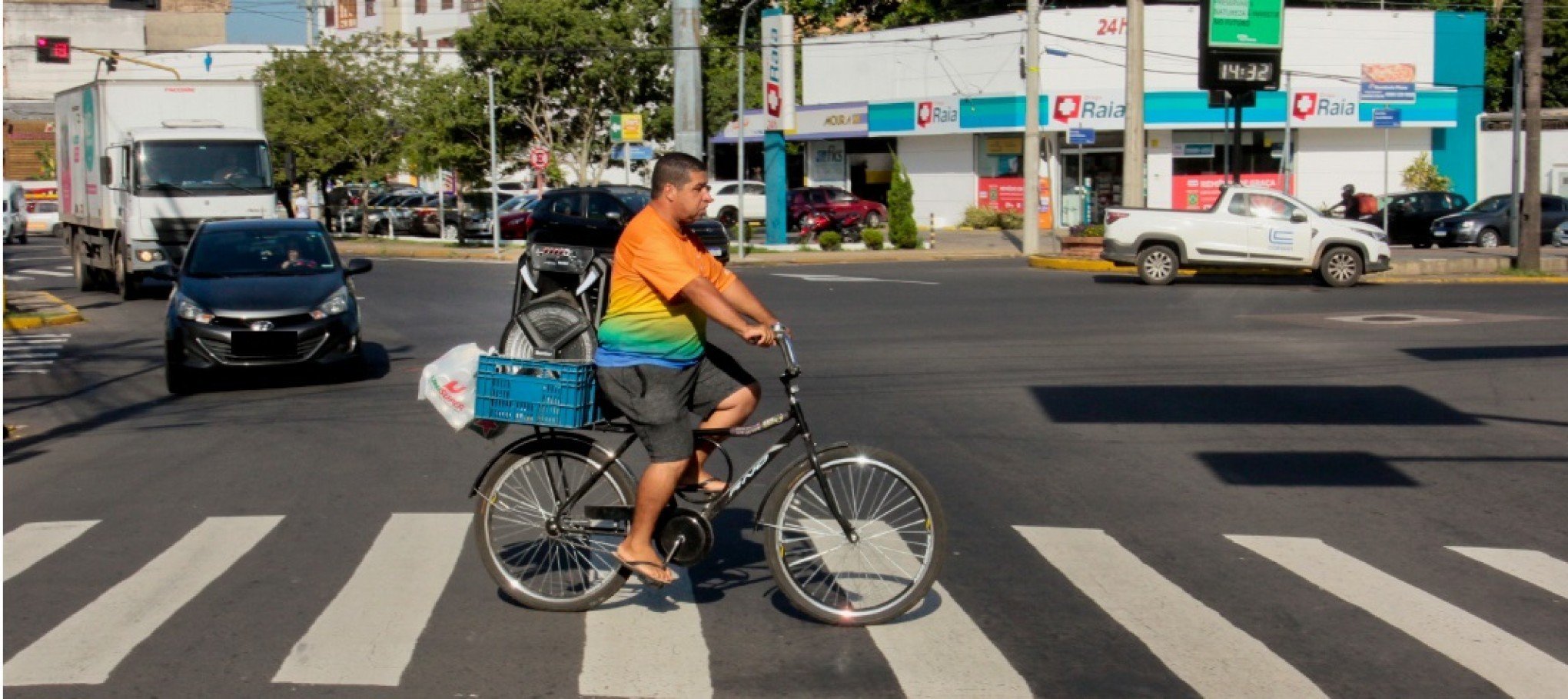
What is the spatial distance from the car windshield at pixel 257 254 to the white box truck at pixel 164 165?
9508 millimetres

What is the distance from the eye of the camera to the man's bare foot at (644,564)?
6641 mm

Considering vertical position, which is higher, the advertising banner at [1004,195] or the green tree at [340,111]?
the green tree at [340,111]

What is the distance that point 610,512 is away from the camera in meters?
6.79

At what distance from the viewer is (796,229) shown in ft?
155

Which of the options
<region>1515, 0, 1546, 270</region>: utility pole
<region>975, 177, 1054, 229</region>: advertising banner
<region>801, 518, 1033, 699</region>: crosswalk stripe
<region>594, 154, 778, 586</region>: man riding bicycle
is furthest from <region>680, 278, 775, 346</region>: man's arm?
<region>975, 177, 1054, 229</region>: advertising banner

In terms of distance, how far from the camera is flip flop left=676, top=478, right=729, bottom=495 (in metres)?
6.79

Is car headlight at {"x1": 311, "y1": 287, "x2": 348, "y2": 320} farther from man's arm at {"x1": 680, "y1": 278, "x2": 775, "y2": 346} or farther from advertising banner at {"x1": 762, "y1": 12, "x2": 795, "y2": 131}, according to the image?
advertising banner at {"x1": 762, "y1": 12, "x2": 795, "y2": 131}

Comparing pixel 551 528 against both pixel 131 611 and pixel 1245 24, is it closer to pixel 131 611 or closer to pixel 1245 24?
pixel 131 611

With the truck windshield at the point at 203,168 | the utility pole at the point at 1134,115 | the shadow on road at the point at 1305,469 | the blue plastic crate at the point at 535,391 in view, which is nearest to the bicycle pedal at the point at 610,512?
the blue plastic crate at the point at 535,391

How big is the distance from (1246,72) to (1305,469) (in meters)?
23.7

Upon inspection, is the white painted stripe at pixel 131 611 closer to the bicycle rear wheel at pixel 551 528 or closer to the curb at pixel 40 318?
the bicycle rear wheel at pixel 551 528

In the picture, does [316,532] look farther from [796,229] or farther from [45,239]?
[45,239]

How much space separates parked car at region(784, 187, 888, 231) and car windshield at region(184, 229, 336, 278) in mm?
29984

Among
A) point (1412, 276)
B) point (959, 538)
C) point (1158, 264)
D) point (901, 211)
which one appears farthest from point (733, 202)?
point (959, 538)
